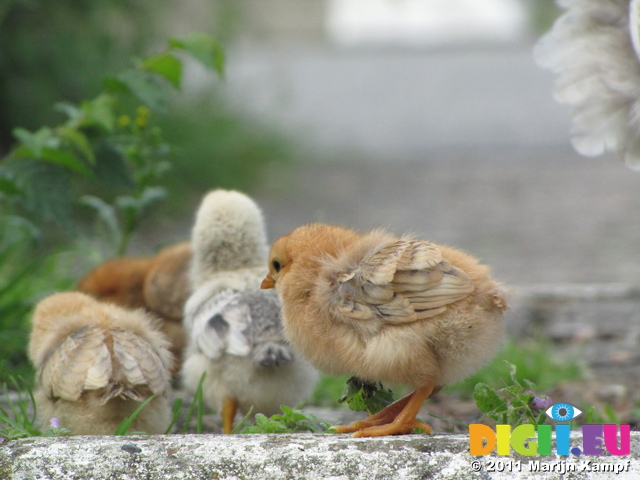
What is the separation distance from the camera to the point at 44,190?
12.2 feet

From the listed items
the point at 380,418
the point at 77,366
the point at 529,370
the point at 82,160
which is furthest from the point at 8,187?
the point at 529,370

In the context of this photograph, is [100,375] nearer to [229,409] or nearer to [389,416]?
[229,409]

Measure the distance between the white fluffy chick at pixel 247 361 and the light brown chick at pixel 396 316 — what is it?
1.89 feet

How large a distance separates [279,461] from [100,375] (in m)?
0.84

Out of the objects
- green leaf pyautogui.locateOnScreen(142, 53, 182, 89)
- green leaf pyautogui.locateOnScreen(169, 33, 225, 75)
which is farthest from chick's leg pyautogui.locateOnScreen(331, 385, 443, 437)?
green leaf pyautogui.locateOnScreen(142, 53, 182, 89)

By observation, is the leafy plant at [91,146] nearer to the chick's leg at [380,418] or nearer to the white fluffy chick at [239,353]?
the white fluffy chick at [239,353]

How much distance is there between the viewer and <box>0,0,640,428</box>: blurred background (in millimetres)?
8250

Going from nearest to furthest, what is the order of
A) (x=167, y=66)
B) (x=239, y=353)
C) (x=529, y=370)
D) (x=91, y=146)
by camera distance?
(x=239, y=353) < (x=167, y=66) < (x=91, y=146) < (x=529, y=370)

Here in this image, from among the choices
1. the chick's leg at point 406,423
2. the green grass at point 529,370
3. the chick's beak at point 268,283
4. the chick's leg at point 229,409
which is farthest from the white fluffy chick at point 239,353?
the green grass at point 529,370

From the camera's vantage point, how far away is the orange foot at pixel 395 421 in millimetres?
2389

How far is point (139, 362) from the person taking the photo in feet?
9.21

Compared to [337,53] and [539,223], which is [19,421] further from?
[337,53]

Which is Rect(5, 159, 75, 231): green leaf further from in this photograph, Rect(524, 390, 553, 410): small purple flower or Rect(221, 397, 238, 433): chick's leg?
Rect(524, 390, 553, 410): small purple flower

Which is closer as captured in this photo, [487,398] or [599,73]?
[487,398]
